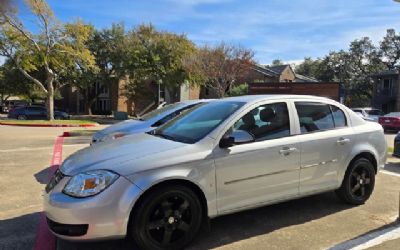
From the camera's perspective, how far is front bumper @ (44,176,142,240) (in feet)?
12.4

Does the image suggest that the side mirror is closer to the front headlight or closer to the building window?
the front headlight

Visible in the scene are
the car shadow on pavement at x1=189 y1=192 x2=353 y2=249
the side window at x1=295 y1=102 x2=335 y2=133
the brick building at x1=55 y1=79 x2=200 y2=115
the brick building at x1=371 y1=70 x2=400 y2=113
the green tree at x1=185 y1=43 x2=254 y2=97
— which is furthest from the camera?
the brick building at x1=371 y1=70 x2=400 y2=113

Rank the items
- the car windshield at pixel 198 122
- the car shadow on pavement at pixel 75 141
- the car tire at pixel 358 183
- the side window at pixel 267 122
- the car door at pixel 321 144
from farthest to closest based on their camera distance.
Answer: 1. the car shadow on pavement at pixel 75 141
2. the car tire at pixel 358 183
3. the car door at pixel 321 144
4. the side window at pixel 267 122
5. the car windshield at pixel 198 122

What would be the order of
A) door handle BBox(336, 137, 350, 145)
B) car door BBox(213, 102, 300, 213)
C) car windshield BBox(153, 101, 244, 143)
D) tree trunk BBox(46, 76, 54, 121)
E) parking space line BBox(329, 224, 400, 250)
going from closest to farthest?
parking space line BBox(329, 224, 400, 250), car door BBox(213, 102, 300, 213), car windshield BBox(153, 101, 244, 143), door handle BBox(336, 137, 350, 145), tree trunk BBox(46, 76, 54, 121)

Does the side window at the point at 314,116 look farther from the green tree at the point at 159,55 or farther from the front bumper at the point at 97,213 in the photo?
the green tree at the point at 159,55

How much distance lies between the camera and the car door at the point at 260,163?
450cm

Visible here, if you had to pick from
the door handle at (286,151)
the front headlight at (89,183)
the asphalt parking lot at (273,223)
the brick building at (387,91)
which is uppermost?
the brick building at (387,91)

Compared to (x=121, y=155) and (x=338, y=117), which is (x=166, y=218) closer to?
(x=121, y=155)

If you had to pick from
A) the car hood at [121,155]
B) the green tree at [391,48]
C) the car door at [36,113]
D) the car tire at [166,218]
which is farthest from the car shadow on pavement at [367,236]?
the green tree at [391,48]

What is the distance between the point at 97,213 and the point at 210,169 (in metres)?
1.26

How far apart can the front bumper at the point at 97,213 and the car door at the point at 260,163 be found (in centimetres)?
107

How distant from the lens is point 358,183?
19.3 ft

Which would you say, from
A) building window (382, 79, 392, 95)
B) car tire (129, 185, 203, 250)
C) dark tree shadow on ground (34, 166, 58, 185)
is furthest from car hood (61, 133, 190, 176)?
building window (382, 79, 392, 95)

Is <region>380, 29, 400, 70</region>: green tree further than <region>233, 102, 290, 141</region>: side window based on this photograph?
Yes
